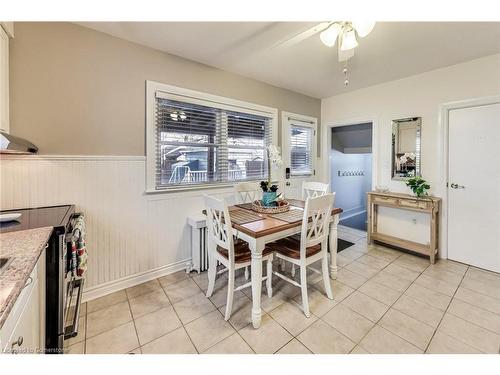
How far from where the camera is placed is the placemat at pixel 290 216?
1955mm

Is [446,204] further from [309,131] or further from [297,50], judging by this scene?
[297,50]

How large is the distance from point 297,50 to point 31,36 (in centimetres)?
239

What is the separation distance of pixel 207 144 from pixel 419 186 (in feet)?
9.32

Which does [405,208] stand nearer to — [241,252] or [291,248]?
[291,248]

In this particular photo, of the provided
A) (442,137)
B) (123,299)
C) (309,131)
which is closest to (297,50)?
(309,131)

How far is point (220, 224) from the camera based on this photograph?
5.99 ft

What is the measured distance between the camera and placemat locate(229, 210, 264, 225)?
6.30 ft

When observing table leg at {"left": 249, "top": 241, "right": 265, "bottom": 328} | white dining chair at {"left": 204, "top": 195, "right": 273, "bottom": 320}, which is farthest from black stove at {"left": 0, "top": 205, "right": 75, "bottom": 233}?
table leg at {"left": 249, "top": 241, "right": 265, "bottom": 328}

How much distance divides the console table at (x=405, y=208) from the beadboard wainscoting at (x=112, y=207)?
2.66 metres

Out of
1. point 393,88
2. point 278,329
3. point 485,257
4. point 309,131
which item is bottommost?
point 278,329

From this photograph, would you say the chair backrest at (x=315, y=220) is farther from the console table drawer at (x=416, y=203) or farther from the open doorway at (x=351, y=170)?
the open doorway at (x=351, y=170)

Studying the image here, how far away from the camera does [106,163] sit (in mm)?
2105

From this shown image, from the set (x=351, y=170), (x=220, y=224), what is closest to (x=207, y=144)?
(x=220, y=224)

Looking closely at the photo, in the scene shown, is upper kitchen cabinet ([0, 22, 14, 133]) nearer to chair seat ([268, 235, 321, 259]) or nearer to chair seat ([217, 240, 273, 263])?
chair seat ([217, 240, 273, 263])
